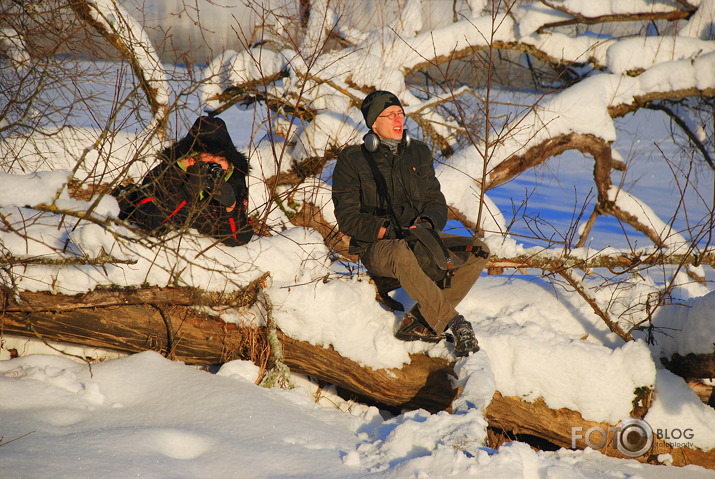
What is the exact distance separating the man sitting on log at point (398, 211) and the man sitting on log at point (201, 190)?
0.64 metres

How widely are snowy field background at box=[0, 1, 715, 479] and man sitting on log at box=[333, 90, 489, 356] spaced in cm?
25

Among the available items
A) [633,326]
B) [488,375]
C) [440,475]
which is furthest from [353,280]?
[633,326]

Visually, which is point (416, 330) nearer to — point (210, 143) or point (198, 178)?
point (198, 178)

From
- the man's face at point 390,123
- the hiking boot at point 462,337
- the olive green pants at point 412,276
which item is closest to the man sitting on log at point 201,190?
the olive green pants at point 412,276

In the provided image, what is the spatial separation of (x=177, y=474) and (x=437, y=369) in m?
1.75

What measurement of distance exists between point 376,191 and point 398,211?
198mm

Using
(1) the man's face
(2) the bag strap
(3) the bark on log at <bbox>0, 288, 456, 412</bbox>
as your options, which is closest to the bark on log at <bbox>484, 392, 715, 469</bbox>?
(3) the bark on log at <bbox>0, 288, 456, 412</bbox>

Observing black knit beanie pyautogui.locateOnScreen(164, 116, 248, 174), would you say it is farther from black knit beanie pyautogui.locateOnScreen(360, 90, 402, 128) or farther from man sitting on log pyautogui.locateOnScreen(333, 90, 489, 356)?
black knit beanie pyautogui.locateOnScreen(360, 90, 402, 128)

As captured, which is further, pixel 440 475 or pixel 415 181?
pixel 415 181

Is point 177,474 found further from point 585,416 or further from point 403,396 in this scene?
point 585,416

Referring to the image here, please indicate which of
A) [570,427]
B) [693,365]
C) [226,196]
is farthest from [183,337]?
[693,365]

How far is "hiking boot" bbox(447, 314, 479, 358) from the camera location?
3.19 meters

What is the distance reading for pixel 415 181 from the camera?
345 centimetres

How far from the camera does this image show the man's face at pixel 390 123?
336cm
